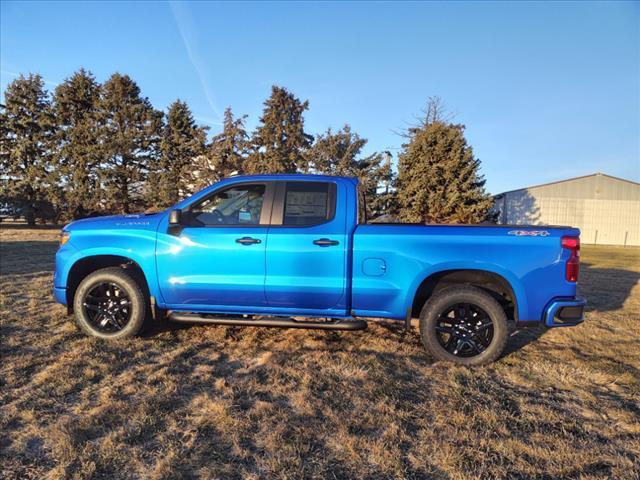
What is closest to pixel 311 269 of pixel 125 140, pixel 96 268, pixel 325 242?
pixel 325 242

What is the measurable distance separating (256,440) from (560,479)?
179 cm

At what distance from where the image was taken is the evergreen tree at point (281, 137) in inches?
1072

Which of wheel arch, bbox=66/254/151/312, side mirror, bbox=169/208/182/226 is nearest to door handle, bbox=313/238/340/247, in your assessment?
side mirror, bbox=169/208/182/226

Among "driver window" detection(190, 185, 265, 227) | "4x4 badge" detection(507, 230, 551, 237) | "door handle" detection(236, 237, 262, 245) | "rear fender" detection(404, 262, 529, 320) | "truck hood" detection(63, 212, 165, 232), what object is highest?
"driver window" detection(190, 185, 265, 227)

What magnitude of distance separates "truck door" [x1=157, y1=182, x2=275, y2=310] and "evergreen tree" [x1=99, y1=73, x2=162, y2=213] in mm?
29205

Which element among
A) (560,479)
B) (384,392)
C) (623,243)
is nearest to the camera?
(560,479)

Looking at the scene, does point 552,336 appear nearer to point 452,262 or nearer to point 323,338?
point 452,262

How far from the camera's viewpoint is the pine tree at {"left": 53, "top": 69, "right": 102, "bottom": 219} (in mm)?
29516

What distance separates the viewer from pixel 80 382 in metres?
3.24

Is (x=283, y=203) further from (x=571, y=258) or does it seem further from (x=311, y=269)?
(x=571, y=258)

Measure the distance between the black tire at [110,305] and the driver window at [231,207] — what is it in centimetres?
105

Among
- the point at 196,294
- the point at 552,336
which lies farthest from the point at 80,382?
the point at 552,336

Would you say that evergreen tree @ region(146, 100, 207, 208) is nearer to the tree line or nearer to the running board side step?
the tree line

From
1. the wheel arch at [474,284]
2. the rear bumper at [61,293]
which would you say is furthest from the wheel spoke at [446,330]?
the rear bumper at [61,293]
